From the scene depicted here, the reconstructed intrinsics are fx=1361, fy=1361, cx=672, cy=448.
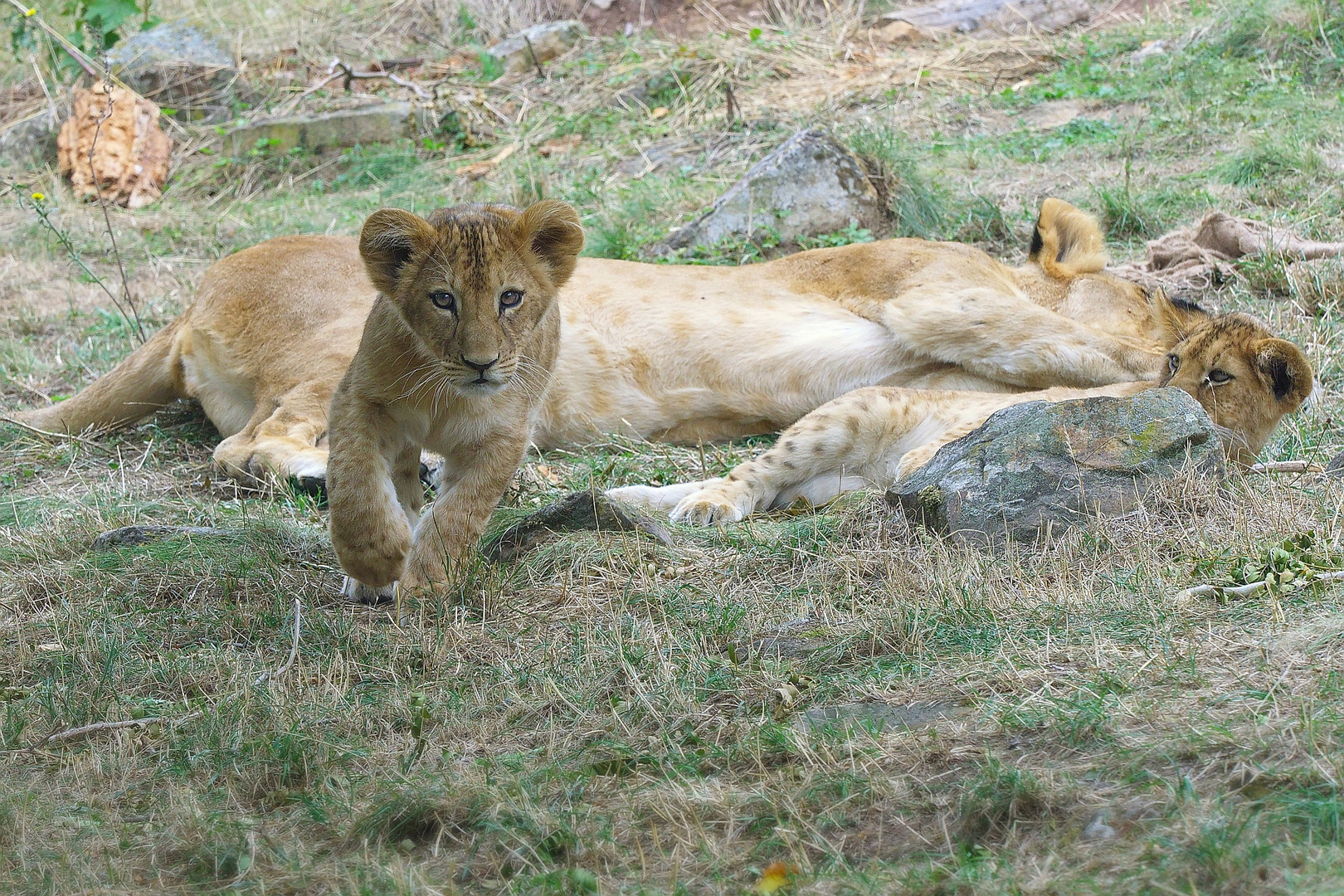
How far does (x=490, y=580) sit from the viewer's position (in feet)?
12.6

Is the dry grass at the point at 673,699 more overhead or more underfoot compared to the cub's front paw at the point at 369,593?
more overhead

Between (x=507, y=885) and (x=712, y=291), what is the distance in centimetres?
457

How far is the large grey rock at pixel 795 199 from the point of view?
7.98 meters

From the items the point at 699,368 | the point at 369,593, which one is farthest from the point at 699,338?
the point at 369,593

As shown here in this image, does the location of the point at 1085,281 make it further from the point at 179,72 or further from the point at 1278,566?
the point at 179,72

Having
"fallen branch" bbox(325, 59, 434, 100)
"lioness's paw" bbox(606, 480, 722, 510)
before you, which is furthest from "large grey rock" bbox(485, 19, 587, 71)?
"lioness's paw" bbox(606, 480, 722, 510)

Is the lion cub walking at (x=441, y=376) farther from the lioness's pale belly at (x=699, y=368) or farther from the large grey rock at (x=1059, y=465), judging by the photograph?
the lioness's pale belly at (x=699, y=368)

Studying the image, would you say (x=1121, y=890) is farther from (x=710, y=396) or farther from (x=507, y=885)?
(x=710, y=396)

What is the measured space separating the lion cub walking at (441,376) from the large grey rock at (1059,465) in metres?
1.33

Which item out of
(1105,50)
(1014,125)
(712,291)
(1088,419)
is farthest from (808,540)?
(1105,50)

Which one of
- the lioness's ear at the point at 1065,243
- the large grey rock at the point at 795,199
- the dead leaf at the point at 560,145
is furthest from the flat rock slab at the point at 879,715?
the dead leaf at the point at 560,145

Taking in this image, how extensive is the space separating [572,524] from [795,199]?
4.19 meters

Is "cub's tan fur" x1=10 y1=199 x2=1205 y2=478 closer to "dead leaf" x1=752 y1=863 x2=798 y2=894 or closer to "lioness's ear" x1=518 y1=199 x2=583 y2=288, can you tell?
"lioness's ear" x1=518 y1=199 x2=583 y2=288

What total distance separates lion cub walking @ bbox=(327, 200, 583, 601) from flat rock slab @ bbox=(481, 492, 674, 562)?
28 centimetres
